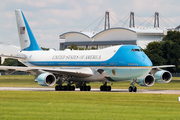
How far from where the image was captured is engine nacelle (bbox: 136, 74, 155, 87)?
1756 inches

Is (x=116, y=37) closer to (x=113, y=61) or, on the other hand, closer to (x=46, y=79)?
(x=46, y=79)

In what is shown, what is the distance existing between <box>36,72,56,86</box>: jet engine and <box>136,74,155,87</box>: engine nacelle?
9.30 metres

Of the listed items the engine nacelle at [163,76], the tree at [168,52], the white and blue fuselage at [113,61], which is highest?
the tree at [168,52]

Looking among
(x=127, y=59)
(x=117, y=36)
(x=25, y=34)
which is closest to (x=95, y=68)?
(x=127, y=59)

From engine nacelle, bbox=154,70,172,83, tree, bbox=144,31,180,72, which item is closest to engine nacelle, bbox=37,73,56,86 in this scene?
engine nacelle, bbox=154,70,172,83

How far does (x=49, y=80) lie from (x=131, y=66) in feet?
29.8

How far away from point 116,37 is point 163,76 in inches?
4511

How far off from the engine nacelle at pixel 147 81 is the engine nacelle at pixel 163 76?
1.92 metres

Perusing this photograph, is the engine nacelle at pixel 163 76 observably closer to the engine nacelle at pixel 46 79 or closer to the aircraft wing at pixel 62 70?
the aircraft wing at pixel 62 70

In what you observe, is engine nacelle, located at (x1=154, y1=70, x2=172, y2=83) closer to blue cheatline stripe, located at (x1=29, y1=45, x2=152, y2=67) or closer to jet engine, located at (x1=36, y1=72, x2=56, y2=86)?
blue cheatline stripe, located at (x1=29, y1=45, x2=152, y2=67)

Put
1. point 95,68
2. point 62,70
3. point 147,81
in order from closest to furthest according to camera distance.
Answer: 1. point 62,70
2. point 95,68
3. point 147,81

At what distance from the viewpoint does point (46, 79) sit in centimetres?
4438

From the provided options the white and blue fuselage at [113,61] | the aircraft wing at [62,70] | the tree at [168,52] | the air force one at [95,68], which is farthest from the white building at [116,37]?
the aircraft wing at [62,70]

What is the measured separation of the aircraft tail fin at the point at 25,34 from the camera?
5453 cm
